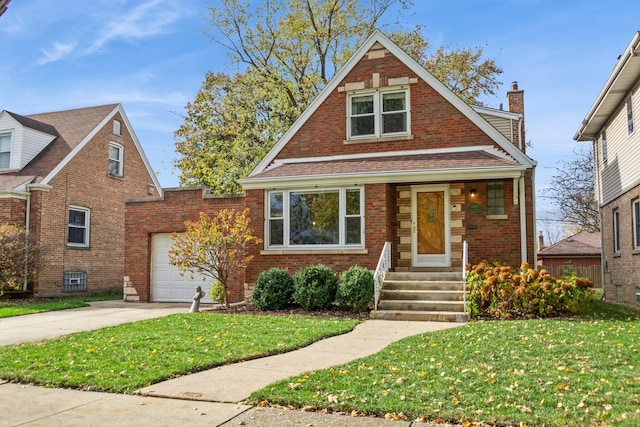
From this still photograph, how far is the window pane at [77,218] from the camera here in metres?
19.8

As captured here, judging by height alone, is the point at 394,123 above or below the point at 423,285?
above

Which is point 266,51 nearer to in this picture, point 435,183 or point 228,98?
point 228,98

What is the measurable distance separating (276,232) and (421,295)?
4.44m

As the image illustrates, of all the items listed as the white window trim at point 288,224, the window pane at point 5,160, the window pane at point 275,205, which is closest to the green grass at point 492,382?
the white window trim at point 288,224

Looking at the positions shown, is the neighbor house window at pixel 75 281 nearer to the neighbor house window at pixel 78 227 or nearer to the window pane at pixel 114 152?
the neighbor house window at pixel 78 227

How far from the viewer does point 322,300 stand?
1239cm

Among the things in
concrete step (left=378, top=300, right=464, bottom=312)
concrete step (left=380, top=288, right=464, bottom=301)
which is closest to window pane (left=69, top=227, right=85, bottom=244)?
concrete step (left=380, top=288, right=464, bottom=301)

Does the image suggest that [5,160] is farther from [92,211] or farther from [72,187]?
[92,211]

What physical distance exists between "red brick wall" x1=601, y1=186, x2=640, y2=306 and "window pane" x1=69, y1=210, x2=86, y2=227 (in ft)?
60.2

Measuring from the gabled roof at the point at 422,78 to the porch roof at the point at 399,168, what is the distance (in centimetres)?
28

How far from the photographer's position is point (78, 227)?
20.1m

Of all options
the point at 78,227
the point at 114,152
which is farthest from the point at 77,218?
the point at 114,152

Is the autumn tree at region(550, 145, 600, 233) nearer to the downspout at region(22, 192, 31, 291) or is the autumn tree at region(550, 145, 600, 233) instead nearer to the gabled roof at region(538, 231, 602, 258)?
the gabled roof at region(538, 231, 602, 258)

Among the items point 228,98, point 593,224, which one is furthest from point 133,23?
point 593,224
